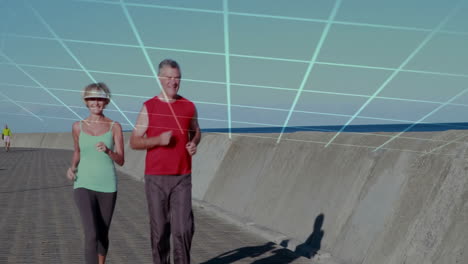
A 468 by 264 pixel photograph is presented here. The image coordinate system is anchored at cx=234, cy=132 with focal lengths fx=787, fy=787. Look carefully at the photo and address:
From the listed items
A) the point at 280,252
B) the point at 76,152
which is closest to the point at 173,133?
the point at 76,152

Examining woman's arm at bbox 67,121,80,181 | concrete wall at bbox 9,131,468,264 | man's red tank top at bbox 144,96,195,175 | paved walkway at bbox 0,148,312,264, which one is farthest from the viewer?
paved walkway at bbox 0,148,312,264

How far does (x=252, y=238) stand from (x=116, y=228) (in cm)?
224

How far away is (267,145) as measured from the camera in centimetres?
1273

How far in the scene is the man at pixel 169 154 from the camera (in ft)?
20.4

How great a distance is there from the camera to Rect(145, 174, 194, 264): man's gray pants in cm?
636

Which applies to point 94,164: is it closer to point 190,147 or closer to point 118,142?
point 118,142

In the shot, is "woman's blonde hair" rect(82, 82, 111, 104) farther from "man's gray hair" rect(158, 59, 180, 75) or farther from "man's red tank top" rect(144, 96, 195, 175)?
"man's gray hair" rect(158, 59, 180, 75)

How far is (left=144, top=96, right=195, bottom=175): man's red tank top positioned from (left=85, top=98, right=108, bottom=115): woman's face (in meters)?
→ 0.38

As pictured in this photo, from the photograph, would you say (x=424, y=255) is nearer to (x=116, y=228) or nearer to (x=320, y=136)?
(x=320, y=136)

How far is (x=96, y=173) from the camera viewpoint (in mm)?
6531

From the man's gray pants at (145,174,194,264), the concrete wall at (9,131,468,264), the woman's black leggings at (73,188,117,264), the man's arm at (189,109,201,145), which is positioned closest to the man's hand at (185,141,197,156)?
the man's arm at (189,109,201,145)

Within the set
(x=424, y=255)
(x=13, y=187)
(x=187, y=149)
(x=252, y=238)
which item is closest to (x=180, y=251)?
(x=187, y=149)

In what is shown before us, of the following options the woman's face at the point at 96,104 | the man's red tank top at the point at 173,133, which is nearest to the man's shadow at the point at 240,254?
the man's red tank top at the point at 173,133

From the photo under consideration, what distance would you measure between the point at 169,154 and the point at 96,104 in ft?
2.43
